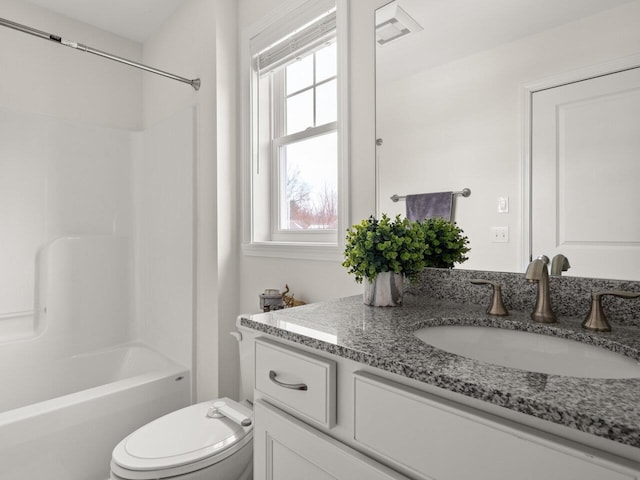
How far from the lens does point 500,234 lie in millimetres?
1064

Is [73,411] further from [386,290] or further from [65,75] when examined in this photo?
[65,75]

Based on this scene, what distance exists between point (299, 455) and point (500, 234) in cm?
79

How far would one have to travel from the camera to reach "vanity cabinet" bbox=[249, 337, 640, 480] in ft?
1.57

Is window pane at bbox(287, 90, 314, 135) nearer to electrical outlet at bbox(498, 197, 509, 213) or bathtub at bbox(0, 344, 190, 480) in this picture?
electrical outlet at bbox(498, 197, 509, 213)

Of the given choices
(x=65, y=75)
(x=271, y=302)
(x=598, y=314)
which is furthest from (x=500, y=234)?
(x=65, y=75)

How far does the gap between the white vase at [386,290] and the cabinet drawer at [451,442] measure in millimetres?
398

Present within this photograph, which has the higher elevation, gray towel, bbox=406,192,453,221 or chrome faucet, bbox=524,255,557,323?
gray towel, bbox=406,192,453,221

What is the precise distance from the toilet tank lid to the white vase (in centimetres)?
81

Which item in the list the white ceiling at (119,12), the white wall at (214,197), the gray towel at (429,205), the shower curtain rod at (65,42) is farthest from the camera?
the white ceiling at (119,12)

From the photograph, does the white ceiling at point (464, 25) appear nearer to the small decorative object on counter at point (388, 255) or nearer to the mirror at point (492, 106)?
the mirror at point (492, 106)

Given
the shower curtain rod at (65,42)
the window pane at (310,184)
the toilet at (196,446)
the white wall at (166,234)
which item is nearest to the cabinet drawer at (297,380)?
the toilet at (196,446)

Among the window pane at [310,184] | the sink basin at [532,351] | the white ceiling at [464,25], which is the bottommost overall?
the sink basin at [532,351]

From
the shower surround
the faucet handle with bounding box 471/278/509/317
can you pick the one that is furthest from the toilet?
the faucet handle with bounding box 471/278/509/317

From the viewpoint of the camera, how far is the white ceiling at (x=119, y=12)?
225 cm
